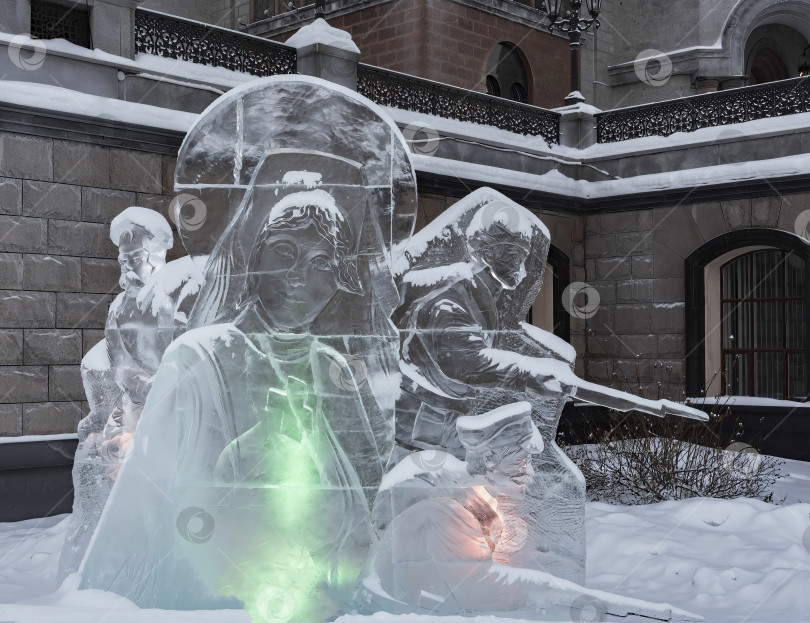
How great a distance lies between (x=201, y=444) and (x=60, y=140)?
6.30 m

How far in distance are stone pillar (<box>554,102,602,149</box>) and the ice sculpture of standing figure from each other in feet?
31.4

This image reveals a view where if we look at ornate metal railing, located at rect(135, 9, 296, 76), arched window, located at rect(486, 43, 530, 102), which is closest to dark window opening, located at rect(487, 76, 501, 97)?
arched window, located at rect(486, 43, 530, 102)

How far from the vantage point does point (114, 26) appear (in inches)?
370

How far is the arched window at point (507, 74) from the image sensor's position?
679 inches

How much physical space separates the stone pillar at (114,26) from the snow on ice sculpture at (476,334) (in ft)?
18.4

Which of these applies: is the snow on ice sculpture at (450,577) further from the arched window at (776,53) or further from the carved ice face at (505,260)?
the arched window at (776,53)

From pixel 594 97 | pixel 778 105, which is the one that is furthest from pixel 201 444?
pixel 594 97

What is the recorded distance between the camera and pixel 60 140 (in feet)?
29.0

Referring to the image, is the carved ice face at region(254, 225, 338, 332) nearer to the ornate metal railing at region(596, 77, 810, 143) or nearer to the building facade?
the building facade

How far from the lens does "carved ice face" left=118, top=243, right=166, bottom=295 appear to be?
5324 mm

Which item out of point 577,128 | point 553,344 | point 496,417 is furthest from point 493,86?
point 496,417

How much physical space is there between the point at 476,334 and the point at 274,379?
4.51 ft

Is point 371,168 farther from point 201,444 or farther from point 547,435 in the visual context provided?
point 547,435

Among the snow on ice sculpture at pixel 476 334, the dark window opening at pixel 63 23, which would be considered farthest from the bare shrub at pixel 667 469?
the dark window opening at pixel 63 23
